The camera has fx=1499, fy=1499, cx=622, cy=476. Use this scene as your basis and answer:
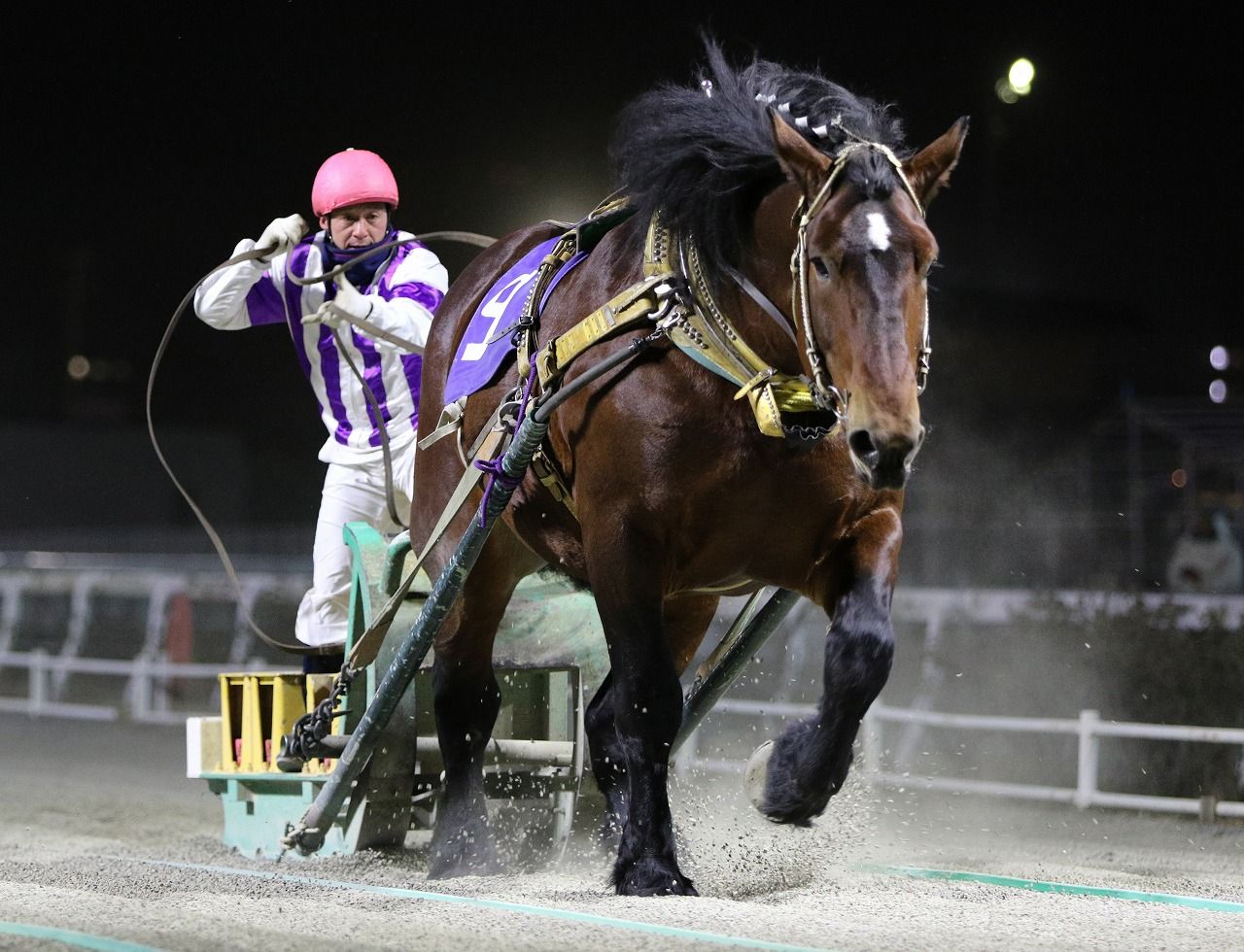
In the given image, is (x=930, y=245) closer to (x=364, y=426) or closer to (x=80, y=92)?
(x=364, y=426)

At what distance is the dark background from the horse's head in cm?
478

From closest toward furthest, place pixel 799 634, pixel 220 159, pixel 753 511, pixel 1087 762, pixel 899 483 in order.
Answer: pixel 899 483, pixel 753 511, pixel 1087 762, pixel 799 634, pixel 220 159

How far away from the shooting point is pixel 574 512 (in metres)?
3.98

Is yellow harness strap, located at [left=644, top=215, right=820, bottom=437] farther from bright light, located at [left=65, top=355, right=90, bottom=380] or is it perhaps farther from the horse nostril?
bright light, located at [left=65, top=355, right=90, bottom=380]

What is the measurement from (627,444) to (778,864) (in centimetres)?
152

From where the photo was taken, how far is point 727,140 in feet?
11.3

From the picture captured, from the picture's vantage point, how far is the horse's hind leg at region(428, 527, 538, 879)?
15.4 ft

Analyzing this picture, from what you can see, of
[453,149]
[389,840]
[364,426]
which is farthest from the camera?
[453,149]

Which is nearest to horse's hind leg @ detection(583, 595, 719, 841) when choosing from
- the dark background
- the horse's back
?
the horse's back

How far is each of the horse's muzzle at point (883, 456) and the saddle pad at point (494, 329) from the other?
55.8 inches

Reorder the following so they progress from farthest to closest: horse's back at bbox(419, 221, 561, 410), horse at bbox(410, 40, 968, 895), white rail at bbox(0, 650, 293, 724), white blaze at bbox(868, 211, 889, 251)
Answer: white rail at bbox(0, 650, 293, 724)
horse's back at bbox(419, 221, 561, 410)
horse at bbox(410, 40, 968, 895)
white blaze at bbox(868, 211, 889, 251)

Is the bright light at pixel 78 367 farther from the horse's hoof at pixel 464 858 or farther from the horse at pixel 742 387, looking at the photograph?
the horse at pixel 742 387

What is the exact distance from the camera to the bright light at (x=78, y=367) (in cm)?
1841

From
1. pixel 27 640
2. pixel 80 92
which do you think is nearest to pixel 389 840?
pixel 80 92
